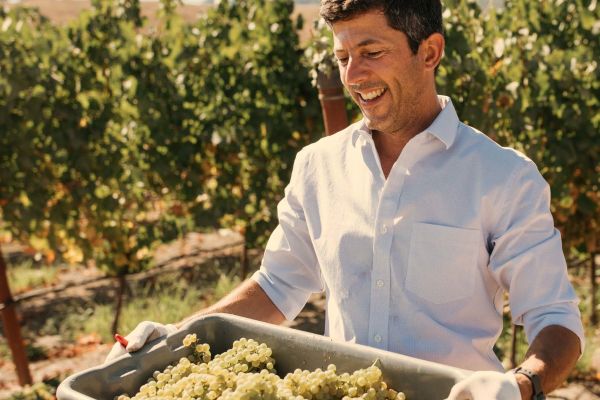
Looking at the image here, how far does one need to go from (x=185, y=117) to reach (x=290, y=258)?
2905mm

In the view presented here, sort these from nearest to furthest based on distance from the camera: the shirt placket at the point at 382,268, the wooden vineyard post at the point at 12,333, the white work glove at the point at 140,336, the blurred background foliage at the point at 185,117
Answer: the white work glove at the point at 140,336 → the shirt placket at the point at 382,268 → the blurred background foliage at the point at 185,117 → the wooden vineyard post at the point at 12,333

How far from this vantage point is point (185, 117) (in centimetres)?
493

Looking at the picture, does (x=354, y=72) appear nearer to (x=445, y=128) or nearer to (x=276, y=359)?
(x=445, y=128)

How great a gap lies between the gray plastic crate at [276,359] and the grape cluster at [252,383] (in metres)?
0.03

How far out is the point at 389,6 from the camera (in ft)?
5.87

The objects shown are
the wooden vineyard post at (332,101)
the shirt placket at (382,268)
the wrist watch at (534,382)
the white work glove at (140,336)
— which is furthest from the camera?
the wooden vineyard post at (332,101)

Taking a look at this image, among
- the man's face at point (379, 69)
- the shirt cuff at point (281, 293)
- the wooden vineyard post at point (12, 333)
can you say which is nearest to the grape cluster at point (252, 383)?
the shirt cuff at point (281, 293)

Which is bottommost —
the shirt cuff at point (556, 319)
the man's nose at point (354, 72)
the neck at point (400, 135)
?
the shirt cuff at point (556, 319)

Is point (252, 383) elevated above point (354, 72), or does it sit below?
below

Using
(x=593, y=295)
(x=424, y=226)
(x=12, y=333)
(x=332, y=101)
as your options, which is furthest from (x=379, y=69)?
(x=593, y=295)

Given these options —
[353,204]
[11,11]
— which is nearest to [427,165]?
[353,204]

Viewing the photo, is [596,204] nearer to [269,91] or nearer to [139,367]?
[269,91]

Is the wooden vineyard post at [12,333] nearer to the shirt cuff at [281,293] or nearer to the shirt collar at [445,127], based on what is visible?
the shirt cuff at [281,293]

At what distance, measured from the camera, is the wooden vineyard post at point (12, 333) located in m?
4.77
